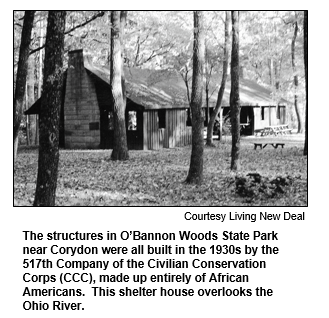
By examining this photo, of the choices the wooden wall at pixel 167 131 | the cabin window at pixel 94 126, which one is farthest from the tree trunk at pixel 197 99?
the cabin window at pixel 94 126

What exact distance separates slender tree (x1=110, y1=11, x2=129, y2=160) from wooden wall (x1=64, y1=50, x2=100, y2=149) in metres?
6.28

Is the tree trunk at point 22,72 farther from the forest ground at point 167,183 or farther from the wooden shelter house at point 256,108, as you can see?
the wooden shelter house at point 256,108

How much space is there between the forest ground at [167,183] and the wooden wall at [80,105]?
6687 millimetres

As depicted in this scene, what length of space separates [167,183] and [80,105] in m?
14.5

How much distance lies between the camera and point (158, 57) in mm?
45688

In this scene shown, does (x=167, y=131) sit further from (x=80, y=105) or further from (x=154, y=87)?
(x=80, y=105)

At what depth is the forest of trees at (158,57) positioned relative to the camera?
31.7 feet
